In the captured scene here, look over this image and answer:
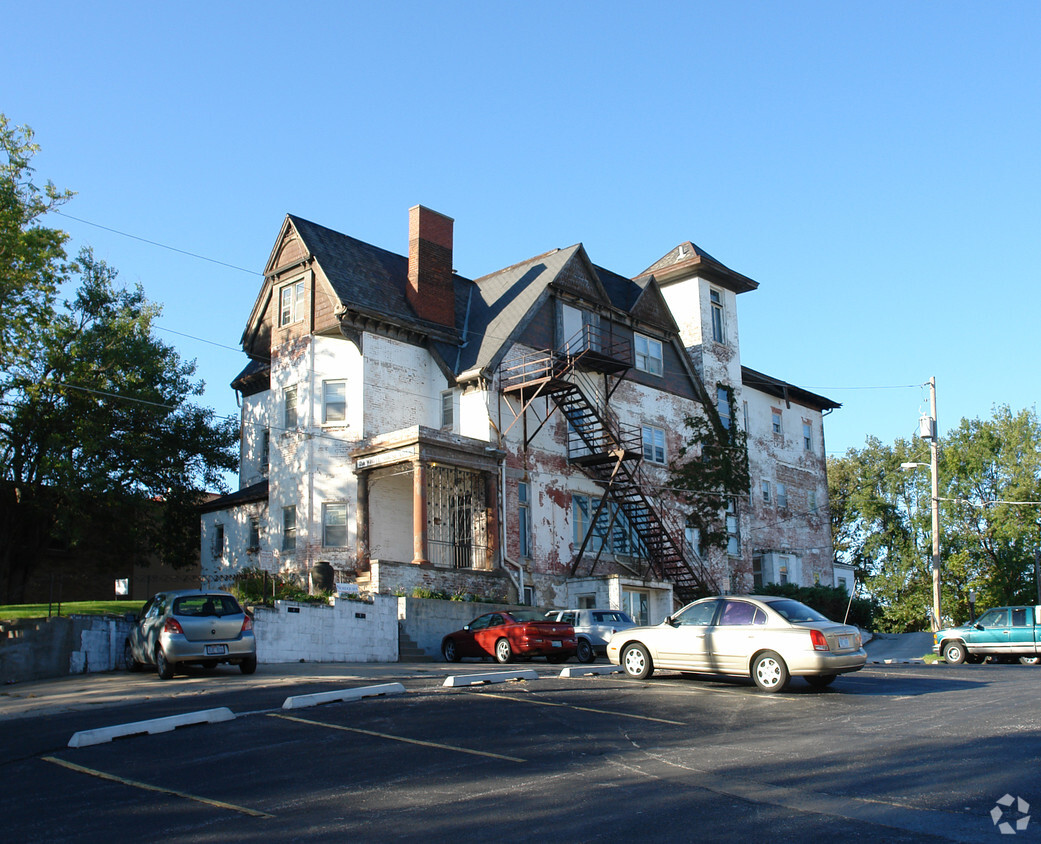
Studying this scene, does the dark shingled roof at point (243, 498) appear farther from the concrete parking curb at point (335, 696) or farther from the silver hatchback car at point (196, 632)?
the concrete parking curb at point (335, 696)

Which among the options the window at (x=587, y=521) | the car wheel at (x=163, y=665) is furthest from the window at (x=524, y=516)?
the car wheel at (x=163, y=665)

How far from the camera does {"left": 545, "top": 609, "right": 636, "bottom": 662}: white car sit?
24.9 meters

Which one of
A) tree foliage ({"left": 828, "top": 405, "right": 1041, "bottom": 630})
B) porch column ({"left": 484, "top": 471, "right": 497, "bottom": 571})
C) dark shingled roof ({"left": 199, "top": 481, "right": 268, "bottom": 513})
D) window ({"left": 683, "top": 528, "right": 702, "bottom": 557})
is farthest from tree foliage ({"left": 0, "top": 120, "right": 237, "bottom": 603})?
tree foliage ({"left": 828, "top": 405, "right": 1041, "bottom": 630})

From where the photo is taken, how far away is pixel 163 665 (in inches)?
722

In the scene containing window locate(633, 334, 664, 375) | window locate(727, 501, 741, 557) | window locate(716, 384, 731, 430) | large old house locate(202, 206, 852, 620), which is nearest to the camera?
large old house locate(202, 206, 852, 620)

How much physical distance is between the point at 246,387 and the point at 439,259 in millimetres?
8896

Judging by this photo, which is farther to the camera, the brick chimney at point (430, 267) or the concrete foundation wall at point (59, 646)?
the brick chimney at point (430, 267)

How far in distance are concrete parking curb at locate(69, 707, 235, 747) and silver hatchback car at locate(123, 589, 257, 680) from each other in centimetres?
606

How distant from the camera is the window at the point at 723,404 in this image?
4194cm

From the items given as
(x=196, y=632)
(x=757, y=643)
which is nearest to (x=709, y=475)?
(x=757, y=643)

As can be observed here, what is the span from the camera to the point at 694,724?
11812 millimetres

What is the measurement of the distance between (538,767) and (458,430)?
2299 centimetres

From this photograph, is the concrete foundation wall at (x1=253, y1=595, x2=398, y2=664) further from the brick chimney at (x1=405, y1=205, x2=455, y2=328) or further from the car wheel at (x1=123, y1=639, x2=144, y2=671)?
the brick chimney at (x1=405, y1=205, x2=455, y2=328)

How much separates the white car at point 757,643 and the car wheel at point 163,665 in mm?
8503
